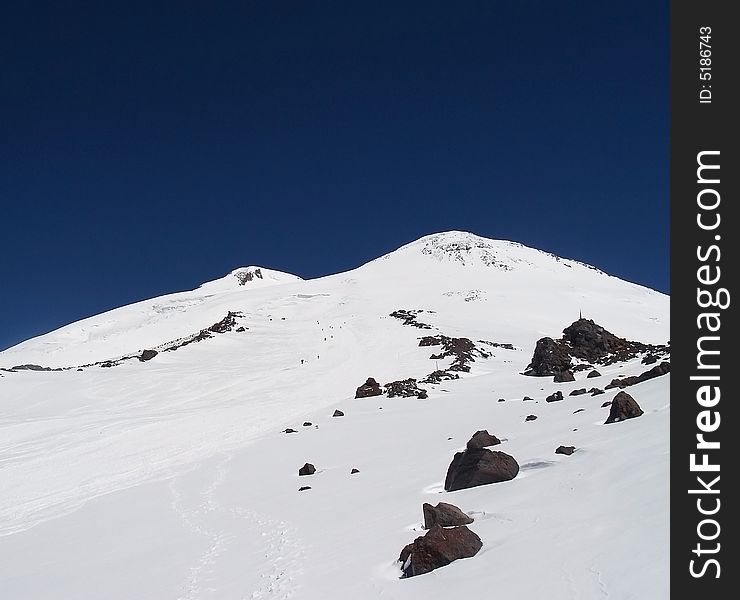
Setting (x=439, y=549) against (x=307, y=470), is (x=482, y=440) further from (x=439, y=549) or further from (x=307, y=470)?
(x=439, y=549)

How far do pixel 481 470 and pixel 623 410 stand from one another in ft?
14.4

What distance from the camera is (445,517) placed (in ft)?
25.0

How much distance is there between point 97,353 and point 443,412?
2539 inches

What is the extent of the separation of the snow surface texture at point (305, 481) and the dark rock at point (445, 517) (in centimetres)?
20

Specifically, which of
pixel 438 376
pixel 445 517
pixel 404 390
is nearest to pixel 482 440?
pixel 445 517

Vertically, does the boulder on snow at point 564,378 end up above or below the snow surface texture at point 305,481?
above

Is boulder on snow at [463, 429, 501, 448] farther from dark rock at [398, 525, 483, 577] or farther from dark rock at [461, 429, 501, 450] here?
dark rock at [398, 525, 483, 577]

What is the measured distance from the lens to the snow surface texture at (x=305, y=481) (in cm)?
617

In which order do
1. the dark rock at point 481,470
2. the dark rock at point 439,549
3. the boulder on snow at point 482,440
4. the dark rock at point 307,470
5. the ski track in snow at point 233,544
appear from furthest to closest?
1. the dark rock at point 307,470
2. the boulder on snow at point 482,440
3. the dark rock at point 481,470
4. the ski track in snow at point 233,544
5. the dark rock at point 439,549

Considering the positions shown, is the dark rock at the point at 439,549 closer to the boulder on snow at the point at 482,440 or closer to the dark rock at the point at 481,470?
the dark rock at the point at 481,470

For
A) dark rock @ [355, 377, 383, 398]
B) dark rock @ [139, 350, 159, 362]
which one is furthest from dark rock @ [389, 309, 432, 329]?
dark rock @ [139, 350, 159, 362]

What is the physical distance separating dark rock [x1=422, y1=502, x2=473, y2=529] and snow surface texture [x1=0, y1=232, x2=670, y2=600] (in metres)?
0.20

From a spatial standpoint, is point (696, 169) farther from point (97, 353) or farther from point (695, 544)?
point (97, 353)

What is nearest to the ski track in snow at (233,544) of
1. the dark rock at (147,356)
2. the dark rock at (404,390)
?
Answer: the dark rock at (404,390)
